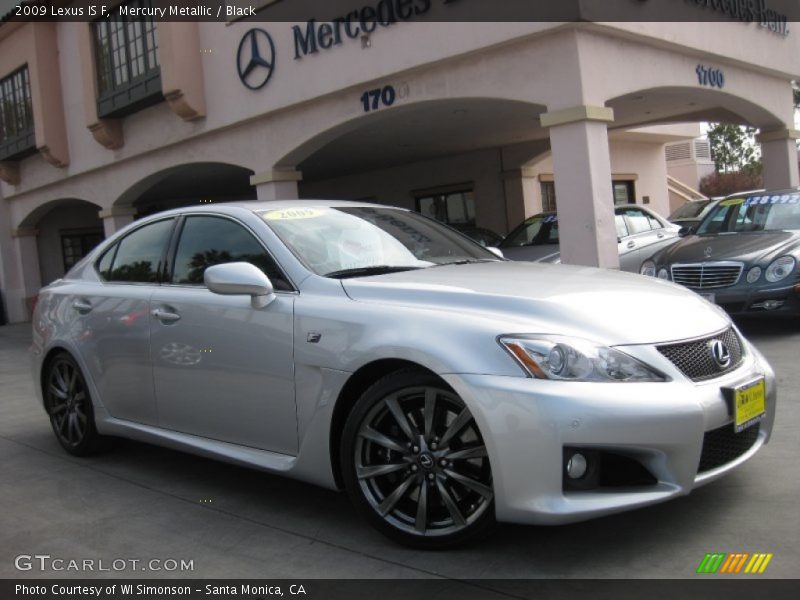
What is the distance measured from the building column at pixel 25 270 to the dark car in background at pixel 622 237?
1391cm

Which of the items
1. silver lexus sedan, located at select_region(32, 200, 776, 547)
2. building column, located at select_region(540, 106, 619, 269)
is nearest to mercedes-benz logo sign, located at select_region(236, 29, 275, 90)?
building column, located at select_region(540, 106, 619, 269)

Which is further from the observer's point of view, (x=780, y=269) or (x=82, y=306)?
(x=780, y=269)

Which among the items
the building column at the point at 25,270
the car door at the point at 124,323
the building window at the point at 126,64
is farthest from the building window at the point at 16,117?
the car door at the point at 124,323

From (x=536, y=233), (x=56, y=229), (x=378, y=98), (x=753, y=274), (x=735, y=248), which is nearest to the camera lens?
(x=753, y=274)

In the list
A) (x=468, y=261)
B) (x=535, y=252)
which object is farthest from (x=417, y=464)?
(x=535, y=252)

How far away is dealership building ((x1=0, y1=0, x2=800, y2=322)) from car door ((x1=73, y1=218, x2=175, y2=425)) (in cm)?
570

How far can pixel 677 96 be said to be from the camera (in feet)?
42.7

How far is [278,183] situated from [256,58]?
1935mm

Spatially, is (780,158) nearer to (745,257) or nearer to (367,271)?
(745,257)

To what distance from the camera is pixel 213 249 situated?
14.1 feet

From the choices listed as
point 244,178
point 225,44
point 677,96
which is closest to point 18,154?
point 244,178

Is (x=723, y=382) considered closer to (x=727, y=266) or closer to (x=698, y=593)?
(x=698, y=593)

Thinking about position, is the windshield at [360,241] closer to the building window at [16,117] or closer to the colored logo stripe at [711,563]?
the colored logo stripe at [711,563]

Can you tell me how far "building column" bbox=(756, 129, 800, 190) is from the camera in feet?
48.0
